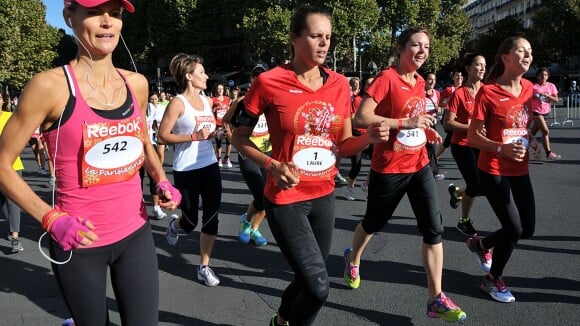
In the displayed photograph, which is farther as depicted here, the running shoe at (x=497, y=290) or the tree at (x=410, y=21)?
the tree at (x=410, y=21)

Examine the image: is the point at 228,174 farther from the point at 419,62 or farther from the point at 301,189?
the point at 301,189

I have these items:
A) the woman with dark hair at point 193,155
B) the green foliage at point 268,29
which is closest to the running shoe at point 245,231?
the woman with dark hair at point 193,155

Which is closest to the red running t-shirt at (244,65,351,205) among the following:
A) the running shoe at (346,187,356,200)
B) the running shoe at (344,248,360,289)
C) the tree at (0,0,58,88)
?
Answer: the running shoe at (344,248,360,289)

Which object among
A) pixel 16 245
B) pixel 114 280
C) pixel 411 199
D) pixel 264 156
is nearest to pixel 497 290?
pixel 411 199

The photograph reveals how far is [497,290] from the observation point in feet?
13.0

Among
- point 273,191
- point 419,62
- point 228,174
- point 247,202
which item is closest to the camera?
point 273,191

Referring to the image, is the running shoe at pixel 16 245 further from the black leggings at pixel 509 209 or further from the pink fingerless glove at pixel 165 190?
the black leggings at pixel 509 209

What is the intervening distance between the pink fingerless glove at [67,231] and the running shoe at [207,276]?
2547mm

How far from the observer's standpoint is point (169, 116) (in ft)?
14.8

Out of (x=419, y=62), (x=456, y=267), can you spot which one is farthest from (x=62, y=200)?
(x=456, y=267)

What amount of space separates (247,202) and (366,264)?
3391 millimetres

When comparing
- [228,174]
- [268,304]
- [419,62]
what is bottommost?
[228,174]

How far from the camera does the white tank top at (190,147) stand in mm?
4609

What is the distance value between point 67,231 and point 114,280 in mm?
470
